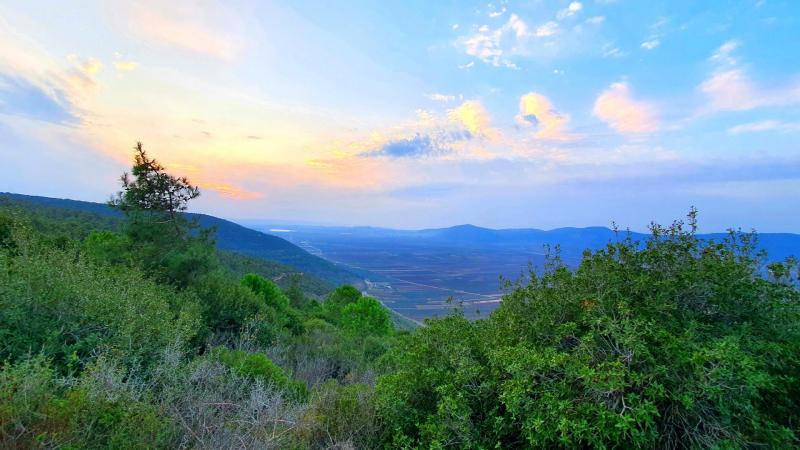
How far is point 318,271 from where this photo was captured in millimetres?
98625

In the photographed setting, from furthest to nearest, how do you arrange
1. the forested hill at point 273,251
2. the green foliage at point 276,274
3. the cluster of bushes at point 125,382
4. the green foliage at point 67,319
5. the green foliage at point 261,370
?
the forested hill at point 273,251 < the green foliage at point 276,274 < the green foliage at point 261,370 < the green foliage at point 67,319 < the cluster of bushes at point 125,382

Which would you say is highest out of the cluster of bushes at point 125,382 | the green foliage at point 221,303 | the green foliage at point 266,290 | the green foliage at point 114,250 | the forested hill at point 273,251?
the green foliage at point 114,250

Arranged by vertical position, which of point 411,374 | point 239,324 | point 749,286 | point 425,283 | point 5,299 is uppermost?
point 749,286

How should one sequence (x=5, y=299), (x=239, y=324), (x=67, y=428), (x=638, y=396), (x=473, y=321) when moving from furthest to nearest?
(x=239, y=324)
(x=473, y=321)
(x=5, y=299)
(x=638, y=396)
(x=67, y=428)

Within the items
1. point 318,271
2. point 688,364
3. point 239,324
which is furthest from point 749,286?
point 318,271

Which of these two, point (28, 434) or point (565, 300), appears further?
point (565, 300)

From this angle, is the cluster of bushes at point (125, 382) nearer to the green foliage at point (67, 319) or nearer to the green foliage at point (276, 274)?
the green foliage at point (67, 319)

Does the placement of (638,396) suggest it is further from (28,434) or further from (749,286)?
(28,434)

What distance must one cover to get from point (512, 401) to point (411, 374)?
189cm

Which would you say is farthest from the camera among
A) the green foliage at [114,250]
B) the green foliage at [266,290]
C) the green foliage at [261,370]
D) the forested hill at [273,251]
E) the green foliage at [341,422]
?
the forested hill at [273,251]

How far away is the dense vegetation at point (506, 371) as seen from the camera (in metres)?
4.12

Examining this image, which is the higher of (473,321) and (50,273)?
(50,273)

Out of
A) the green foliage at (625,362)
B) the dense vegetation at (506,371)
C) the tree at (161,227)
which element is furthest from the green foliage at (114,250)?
the green foliage at (625,362)

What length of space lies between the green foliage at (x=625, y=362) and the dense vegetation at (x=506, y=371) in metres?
0.02
